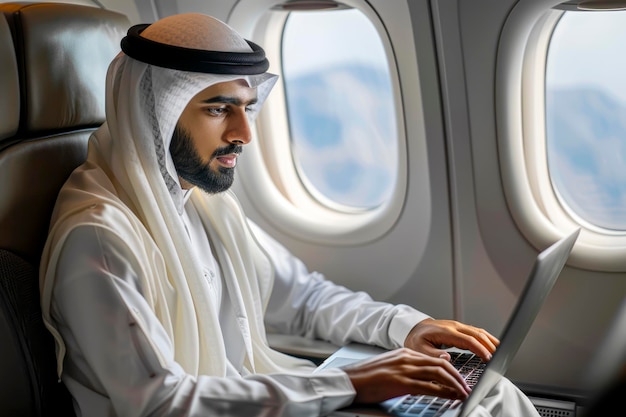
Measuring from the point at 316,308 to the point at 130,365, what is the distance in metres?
0.99

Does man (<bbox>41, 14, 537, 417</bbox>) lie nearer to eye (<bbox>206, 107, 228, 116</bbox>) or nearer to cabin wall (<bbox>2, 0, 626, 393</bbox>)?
eye (<bbox>206, 107, 228, 116</bbox>)

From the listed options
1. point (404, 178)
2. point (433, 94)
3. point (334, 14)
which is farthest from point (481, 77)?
point (334, 14)

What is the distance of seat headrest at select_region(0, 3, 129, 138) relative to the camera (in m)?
Result: 2.22

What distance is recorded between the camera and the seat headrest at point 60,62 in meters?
2.22

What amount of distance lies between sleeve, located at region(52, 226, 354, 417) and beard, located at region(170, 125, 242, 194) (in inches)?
15.6

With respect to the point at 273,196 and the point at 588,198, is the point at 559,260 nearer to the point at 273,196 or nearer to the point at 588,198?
the point at 588,198

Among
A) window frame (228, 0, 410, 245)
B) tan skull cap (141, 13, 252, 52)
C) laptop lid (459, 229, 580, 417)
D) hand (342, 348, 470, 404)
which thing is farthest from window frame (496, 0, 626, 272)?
hand (342, 348, 470, 404)

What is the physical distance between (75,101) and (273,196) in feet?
4.42

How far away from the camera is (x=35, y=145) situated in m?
2.24

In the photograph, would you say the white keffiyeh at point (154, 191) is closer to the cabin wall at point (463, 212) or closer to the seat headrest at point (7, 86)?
the seat headrest at point (7, 86)

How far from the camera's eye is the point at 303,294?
2873mm

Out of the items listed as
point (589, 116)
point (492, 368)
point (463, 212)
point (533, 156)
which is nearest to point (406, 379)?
point (492, 368)

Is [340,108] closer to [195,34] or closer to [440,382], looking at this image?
[195,34]

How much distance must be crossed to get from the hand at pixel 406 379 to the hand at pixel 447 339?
277 millimetres
